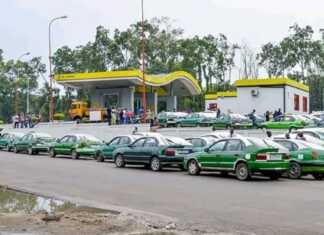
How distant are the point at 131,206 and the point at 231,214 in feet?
8.24

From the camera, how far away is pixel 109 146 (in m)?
28.3

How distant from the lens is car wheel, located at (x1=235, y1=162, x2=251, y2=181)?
19.9 metres

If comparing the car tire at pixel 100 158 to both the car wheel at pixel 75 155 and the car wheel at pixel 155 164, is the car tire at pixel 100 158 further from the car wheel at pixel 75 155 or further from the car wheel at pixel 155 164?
the car wheel at pixel 155 164

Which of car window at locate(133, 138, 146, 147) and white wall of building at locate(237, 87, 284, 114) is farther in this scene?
white wall of building at locate(237, 87, 284, 114)

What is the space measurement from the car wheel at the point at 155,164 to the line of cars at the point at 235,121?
15.8 m

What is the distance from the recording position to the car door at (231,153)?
20277 mm

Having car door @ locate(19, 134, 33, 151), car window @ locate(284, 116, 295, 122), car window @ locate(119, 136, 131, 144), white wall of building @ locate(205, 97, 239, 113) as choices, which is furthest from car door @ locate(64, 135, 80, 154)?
white wall of building @ locate(205, 97, 239, 113)

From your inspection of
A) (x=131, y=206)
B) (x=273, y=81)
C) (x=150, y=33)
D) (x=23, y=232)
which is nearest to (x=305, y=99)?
(x=273, y=81)

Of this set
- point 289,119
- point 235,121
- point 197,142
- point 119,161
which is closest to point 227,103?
point 235,121

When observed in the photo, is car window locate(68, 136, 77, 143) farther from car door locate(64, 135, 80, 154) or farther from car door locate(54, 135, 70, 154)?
car door locate(54, 135, 70, 154)

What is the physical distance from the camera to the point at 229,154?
2053cm

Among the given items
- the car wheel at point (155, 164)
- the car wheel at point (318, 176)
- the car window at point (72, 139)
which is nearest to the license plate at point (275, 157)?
the car wheel at point (318, 176)

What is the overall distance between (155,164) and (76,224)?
13.1m

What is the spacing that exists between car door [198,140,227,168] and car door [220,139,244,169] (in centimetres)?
18
